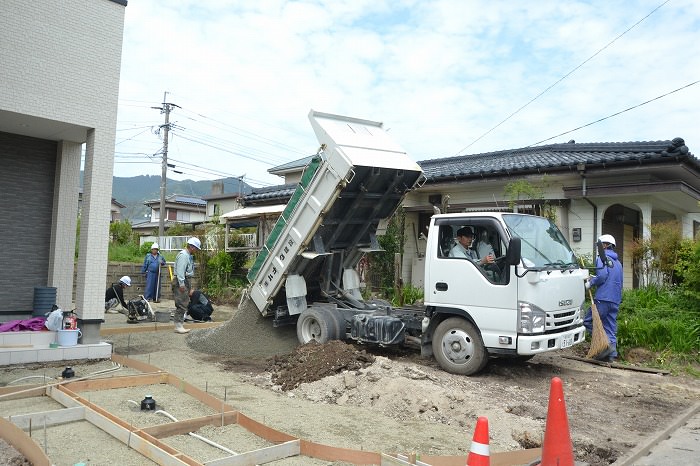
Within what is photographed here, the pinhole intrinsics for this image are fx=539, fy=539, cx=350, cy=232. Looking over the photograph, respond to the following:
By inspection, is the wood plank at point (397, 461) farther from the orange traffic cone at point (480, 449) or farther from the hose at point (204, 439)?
the hose at point (204, 439)

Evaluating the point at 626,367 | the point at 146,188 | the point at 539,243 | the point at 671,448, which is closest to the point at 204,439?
the point at 671,448

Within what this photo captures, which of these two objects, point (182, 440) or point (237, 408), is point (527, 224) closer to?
point (237, 408)

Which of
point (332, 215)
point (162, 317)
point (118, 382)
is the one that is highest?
point (332, 215)

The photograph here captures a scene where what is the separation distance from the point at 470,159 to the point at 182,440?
556 inches

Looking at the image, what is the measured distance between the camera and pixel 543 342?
6.53 metres

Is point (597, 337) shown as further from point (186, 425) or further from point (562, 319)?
point (186, 425)

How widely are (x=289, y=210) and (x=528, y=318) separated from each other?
12.3ft

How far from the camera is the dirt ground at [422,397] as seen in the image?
4.85m

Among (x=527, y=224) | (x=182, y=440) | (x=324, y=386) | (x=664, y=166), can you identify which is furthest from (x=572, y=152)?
(x=182, y=440)

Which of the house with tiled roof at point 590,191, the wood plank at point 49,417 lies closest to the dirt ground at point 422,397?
the wood plank at point 49,417

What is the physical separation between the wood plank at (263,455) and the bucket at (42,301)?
5.83m

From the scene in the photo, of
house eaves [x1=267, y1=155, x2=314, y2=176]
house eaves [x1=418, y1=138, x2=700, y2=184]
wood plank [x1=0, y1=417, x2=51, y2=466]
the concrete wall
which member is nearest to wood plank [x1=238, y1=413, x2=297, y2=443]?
wood plank [x1=0, y1=417, x2=51, y2=466]

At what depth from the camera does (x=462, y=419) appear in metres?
5.36

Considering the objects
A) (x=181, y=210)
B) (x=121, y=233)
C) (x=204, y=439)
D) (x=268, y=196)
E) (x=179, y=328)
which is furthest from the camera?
(x=181, y=210)
